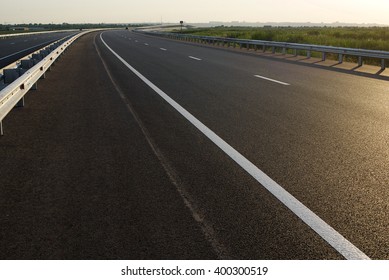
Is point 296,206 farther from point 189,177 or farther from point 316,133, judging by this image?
point 316,133

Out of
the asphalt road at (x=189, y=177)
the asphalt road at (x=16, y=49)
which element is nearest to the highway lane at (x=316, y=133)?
the asphalt road at (x=189, y=177)

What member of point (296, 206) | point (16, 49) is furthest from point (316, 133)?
point (16, 49)

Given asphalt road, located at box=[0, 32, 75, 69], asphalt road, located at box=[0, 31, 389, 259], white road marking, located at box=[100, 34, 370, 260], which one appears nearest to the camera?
white road marking, located at box=[100, 34, 370, 260]

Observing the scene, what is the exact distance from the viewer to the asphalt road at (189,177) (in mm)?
3684

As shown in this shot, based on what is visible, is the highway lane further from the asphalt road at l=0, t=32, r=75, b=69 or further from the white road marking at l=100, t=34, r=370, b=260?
the asphalt road at l=0, t=32, r=75, b=69

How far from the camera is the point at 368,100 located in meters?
10.3

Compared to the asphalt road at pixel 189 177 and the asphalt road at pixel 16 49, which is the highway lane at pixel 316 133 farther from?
the asphalt road at pixel 16 49

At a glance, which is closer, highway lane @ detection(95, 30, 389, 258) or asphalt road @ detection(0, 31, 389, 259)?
asphalt road @ detection(0, 31, 389, 259)

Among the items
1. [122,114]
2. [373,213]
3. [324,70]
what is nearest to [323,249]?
[373,213]

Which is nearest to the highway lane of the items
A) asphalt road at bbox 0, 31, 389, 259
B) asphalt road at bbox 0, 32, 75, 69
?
asphalt road at bbox 0, 31, 389, 259

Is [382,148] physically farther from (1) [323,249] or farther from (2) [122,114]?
(2) [122,114]

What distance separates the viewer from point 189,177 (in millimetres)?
5207

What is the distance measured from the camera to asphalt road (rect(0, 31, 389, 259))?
3.68 meters

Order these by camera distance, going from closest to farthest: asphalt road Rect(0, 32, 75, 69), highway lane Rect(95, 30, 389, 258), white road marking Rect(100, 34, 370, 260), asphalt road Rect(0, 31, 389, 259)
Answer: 1. white road marking Rect(100, 34, 370, 260)
2. asphalt road Rect(0, 31, 389, 259)
3. highway lane Rect(95, 30, 389, 258)
4. asphalt road Rect(0, 32, 75, 69)
